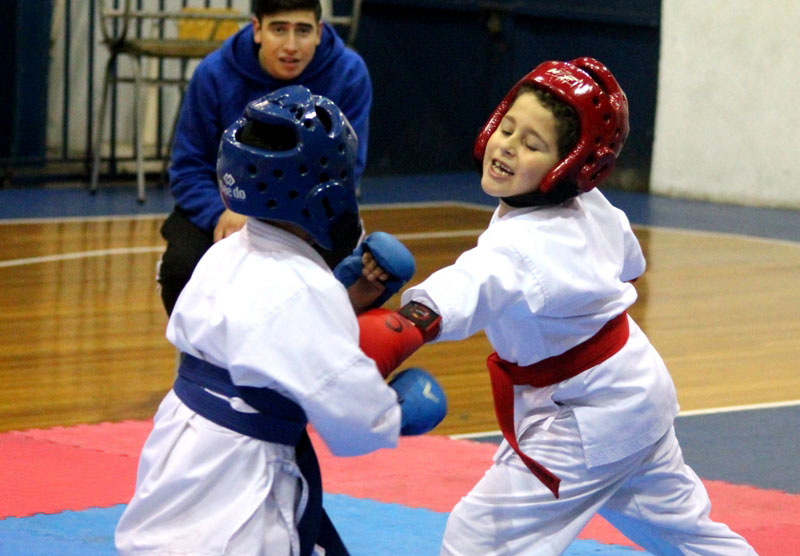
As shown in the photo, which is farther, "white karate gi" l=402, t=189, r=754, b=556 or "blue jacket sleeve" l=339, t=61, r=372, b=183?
"blue jacket sleeve" l=339, t=61, r=372, b=183

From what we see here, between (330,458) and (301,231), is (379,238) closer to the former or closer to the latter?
(301,231)

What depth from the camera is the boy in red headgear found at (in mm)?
2652

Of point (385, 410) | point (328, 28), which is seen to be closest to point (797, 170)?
point (328, 28)

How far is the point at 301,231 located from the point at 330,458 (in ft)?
6.96

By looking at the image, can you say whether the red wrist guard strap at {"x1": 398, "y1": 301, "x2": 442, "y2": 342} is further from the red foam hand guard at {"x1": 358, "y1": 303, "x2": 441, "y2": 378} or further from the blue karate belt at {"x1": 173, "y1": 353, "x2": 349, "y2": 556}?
the blue karate belt at {"x1": 173, "y1": 353, "x2": 349, "y2": 556}

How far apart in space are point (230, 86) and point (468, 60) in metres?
7.88

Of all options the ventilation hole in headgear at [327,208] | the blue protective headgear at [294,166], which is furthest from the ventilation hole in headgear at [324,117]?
the ventilation hole in headgear at [327,208]

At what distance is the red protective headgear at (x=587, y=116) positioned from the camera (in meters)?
2.68

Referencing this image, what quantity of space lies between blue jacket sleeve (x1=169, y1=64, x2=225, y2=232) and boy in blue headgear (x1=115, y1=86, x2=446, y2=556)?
2512mm

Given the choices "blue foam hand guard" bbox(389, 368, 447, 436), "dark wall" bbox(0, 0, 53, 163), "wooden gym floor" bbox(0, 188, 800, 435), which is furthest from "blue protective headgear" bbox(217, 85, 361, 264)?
"dark wall" bbox(0, 0, 53, 163)

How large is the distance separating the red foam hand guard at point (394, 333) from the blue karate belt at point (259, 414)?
0.53 feet

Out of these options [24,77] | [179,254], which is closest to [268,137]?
[179,254]

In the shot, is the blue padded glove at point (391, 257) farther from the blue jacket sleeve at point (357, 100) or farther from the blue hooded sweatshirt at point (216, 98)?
the blue jacket sleeve at point (357, 100)

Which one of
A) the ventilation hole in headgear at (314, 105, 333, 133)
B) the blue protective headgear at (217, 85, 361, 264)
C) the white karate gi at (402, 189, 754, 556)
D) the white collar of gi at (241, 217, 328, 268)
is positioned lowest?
the white karate gi at (402, 189, 754, 556)
